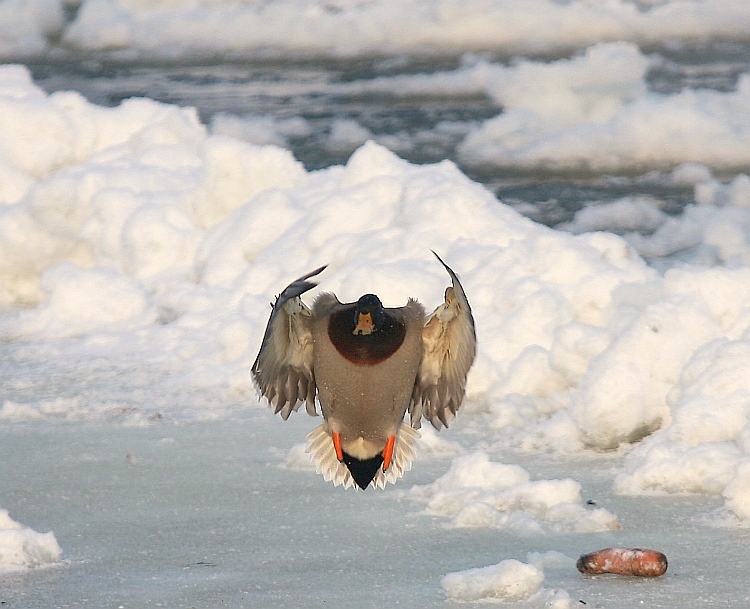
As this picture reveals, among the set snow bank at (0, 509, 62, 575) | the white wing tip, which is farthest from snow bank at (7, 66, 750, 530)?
snow bank at (0, 509, 62, 575)

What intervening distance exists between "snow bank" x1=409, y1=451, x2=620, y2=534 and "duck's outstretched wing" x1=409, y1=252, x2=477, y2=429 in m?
1.04

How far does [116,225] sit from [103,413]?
3177 mm

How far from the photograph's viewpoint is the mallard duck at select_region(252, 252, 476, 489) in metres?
4.23

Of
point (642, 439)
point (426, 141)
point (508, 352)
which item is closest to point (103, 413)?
point (508, 352)

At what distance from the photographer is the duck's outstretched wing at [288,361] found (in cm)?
443

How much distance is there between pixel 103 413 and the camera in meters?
7.34

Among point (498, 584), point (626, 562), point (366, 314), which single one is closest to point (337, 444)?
point (366, 314)

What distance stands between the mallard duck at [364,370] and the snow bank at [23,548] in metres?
1.33

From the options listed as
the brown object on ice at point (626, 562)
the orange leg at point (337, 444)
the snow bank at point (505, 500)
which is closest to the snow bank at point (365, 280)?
the snow bank at point (505, 500)

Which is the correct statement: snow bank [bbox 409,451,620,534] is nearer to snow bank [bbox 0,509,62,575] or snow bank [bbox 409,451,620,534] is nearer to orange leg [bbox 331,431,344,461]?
orange leg [bbox 331,431,344,461]

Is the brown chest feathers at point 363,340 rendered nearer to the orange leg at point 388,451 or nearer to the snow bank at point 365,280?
Result: the orange leg at point 388,451

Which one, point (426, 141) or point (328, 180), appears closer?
point (328, 180)

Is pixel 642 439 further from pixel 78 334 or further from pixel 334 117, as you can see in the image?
pixel 334 117

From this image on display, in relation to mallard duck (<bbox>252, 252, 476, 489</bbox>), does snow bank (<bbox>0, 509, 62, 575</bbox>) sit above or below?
below
